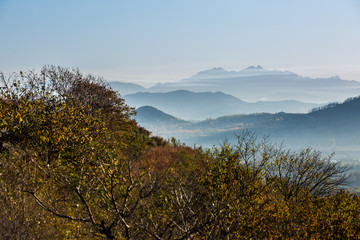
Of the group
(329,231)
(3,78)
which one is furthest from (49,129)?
(329,231)

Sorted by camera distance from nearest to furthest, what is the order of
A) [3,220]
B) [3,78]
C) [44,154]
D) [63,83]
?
[3,220] → [44,154] → [3,78] → [63,83]

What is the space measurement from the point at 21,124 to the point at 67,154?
3.93 meters

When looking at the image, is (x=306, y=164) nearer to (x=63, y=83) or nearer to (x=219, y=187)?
(x=219, y=187)

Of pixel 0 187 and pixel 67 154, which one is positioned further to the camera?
pixel 67 154

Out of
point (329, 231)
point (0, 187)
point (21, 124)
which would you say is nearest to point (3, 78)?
point (21, 124)

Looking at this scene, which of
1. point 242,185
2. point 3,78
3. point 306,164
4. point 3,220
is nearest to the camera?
point 3,220

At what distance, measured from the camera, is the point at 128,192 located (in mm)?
10273

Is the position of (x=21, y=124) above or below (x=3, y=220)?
above

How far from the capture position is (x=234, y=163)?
17.9 m

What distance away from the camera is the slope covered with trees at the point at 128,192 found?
11.0 meters

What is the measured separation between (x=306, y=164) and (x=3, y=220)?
83.2 ft

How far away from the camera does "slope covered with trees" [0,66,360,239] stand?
11.0 meters

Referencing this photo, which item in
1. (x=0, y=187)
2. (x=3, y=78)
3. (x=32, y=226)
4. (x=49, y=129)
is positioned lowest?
(x=32, y=226)

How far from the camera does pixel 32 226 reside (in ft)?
41.4
